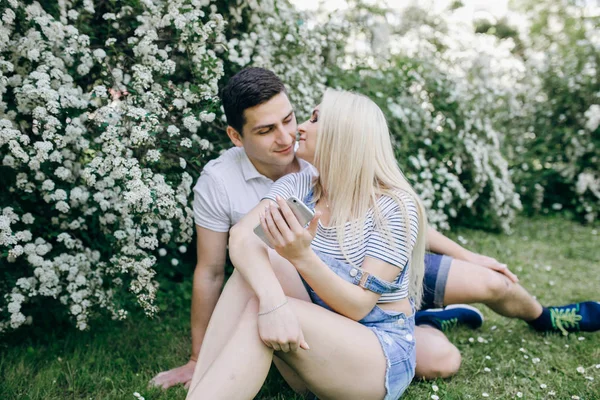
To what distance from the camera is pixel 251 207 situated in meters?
2.75

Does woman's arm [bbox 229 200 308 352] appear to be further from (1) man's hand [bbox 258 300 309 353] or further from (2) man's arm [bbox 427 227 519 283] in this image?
(2) man's arm [bbox 427 227 519 283]

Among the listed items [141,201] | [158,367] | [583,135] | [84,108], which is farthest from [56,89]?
[583,135]

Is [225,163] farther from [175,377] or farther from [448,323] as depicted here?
[448,323]

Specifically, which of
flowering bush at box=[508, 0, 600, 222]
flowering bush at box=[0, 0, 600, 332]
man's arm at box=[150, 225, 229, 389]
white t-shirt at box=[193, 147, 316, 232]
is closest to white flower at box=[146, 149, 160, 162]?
flowering bush at box=[0, 0, 600, 332]

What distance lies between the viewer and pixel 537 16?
14.4 meters

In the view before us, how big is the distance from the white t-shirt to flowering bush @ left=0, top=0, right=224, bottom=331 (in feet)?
0.37

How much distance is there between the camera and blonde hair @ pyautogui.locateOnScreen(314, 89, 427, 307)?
7.13 ft

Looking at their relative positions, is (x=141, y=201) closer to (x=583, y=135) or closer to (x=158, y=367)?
(x=158, y=367)

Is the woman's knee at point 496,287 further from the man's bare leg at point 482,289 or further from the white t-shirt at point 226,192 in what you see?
the white t-shirt at point 226,192

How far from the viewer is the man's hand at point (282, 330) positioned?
181 cm

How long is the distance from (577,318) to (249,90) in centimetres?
211

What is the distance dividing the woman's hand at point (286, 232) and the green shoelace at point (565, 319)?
1772 millimetres

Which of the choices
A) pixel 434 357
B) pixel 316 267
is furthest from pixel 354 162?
pixel 434 357

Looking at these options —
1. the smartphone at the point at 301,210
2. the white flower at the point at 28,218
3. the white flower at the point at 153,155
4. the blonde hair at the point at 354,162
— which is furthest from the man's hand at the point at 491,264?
the white flower at the point at 28,218
